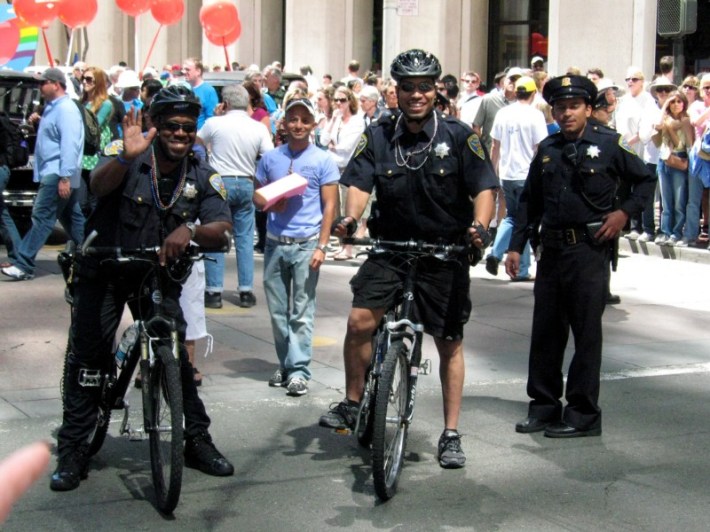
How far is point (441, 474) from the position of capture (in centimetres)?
576

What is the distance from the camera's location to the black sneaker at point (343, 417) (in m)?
6.22

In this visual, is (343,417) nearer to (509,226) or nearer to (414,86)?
(414,86)

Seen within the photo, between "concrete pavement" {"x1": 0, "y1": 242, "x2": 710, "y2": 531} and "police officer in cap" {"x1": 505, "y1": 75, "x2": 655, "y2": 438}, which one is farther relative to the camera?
"police officer in cap" {"x1": 505, "y1": 75, "x2": 655, "y2": 438}

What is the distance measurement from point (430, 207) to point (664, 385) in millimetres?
2713

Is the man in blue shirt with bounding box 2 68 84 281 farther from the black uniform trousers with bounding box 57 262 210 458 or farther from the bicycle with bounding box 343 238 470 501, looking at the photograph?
the bicycle with bounding box 343 238 470 501

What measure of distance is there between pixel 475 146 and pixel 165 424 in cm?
199

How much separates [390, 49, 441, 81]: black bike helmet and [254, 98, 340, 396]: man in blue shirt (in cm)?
177

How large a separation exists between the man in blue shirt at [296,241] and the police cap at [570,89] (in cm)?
163

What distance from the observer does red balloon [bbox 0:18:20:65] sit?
1881cm

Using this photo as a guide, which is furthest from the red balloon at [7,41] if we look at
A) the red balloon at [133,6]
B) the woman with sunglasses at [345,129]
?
the woman with sunglasses at [345,129]

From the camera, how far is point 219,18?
76.0 ft

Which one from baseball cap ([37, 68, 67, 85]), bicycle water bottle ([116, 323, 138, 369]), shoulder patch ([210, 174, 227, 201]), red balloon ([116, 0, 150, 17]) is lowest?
bicycle water bottle ([116, 323, 138, 369])

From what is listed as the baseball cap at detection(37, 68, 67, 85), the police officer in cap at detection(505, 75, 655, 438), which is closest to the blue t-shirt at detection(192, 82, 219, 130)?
the baseball cap at detection(37, 68, 67, 85)

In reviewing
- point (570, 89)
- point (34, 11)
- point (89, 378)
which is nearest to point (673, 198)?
point (570, 89)
